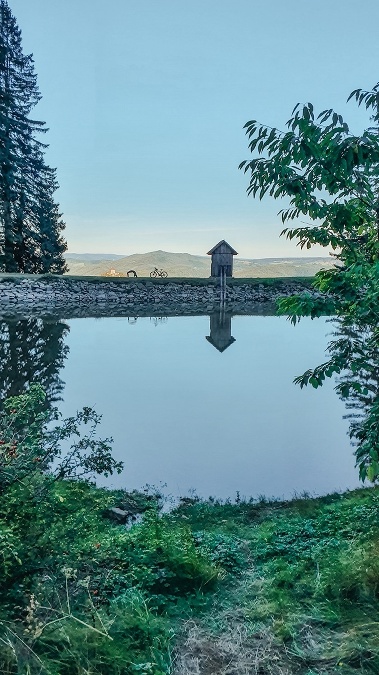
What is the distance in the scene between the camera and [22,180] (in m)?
27.7

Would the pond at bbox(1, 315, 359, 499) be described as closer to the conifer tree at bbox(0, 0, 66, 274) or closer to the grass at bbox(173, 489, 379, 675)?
the grass at bbox(173, 489, 379, 675)

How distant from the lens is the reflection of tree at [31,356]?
841cm

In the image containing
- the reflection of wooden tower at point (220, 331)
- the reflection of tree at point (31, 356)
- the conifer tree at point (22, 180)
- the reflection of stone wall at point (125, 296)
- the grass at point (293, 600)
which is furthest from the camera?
the conifer tree at point (22, 180)

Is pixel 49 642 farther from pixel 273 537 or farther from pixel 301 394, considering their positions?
pixel 301 394

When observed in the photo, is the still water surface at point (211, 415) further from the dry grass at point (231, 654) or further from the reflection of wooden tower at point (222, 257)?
the reflection of wooden tower at point (222, 257)

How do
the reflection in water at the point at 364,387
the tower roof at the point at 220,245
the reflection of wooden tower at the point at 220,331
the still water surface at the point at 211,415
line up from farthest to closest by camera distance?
the tower roof at the point at 220,245 → the reflection of wooden tower at the point at 220,331 → the still water surface at the point at 211,415 → the reflection in water at the point at 364,387

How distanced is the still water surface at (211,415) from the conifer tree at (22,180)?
1592 cm

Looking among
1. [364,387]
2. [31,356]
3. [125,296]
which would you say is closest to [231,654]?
[364,387]

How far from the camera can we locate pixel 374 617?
2.58m

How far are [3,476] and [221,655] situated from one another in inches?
61.7

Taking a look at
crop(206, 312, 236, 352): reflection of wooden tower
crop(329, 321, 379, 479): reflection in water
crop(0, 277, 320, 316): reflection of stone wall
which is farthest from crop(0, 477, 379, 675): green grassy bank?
crop(0, 277, 320, 316): reflection of stone wall

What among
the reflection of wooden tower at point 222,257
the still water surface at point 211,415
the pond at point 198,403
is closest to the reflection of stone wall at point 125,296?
the reflection of wooden tower at point 222,257

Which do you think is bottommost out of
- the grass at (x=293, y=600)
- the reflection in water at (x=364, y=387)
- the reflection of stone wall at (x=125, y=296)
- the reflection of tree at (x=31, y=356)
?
the grass at (x=293, y=600)

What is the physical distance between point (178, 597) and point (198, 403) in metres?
5.31
